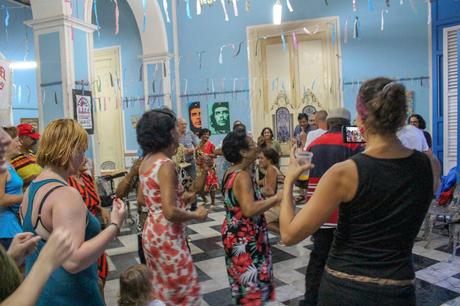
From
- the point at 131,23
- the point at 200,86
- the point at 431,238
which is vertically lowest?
the point at 431,238

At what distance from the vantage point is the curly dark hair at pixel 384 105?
1279mm

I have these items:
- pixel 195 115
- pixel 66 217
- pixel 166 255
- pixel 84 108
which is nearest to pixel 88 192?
pixel 166 255

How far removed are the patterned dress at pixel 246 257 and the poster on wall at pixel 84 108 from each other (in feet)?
14.4

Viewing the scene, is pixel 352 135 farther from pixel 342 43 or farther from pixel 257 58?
pixel 257 58

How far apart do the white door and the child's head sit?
29.2 feet

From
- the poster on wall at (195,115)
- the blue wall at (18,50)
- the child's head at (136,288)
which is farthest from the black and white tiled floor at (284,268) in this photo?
the blue wall at (18,50)

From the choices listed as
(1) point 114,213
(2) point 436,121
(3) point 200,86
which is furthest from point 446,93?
(1) point 114,213

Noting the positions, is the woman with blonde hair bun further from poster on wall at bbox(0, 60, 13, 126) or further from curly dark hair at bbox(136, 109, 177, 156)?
poster on wall at bbox(0, 60, 13, 126)

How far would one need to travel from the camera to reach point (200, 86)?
1018 cm

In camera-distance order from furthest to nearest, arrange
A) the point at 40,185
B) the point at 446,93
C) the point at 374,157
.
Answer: the point at 446,93 < the point at 40,185 < the point at 374,157

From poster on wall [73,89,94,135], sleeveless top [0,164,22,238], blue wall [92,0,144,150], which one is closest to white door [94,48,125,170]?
blue wall [92,0,144,150]

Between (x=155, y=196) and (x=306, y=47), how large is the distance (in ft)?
26.4

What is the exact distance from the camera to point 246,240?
223 centimetres

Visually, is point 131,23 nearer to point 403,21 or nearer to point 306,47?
point 306,47
